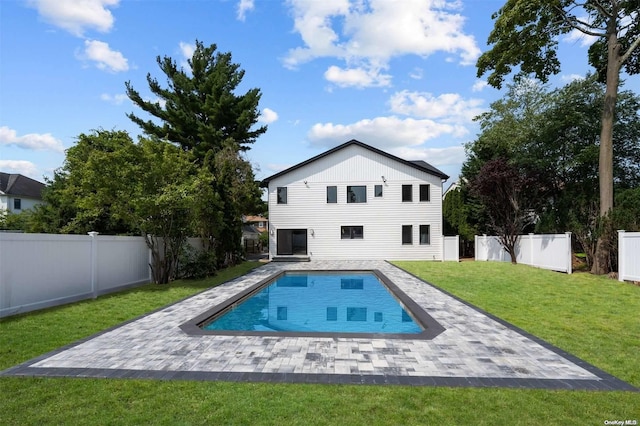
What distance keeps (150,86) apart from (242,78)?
6.02 m

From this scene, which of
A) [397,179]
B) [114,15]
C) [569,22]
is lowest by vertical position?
[397,179]

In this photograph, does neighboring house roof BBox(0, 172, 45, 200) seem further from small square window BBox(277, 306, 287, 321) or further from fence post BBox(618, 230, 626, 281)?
fence post BBox(618, 230, 626, 281)

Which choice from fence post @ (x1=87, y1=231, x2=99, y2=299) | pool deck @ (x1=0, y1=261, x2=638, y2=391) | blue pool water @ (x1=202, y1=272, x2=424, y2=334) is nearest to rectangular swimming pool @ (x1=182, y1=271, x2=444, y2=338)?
blue pool water @ (x1=202, y1=272, x2=424, y2=334)

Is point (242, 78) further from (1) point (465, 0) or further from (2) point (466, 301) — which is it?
(2) point (466, 301)

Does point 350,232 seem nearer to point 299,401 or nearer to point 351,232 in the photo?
point 351,232

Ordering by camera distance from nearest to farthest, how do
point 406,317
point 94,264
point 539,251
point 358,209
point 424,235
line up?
point 406,317, point 94,264, point 539,251, point 424,235, point 358,209

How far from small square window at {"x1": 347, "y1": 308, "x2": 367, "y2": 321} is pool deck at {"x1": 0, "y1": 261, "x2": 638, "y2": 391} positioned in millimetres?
2360

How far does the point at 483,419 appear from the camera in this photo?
10.0ft

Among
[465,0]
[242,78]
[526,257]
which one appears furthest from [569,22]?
[242,78]

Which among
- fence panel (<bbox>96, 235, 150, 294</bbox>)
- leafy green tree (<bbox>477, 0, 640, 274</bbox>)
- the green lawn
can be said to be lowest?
the green lawn

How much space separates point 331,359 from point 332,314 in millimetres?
4143

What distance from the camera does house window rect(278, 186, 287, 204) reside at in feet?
72.2

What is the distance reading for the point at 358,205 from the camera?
71.0 ft

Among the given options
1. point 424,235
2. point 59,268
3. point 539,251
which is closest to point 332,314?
point 59,268
